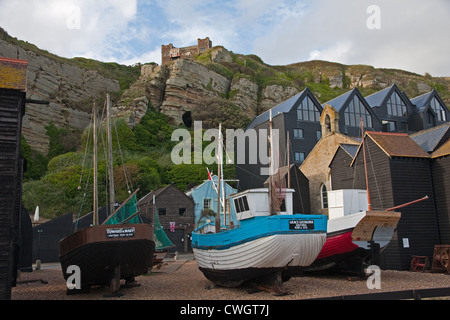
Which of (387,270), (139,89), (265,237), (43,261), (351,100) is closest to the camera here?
(265,237)

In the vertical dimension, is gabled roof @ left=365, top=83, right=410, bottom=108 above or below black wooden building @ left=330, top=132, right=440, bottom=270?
above

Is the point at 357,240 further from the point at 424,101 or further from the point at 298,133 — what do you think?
the point at 424,101

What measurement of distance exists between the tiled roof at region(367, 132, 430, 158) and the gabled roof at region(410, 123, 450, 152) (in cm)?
77

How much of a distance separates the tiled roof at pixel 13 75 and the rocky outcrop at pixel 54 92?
49179 mm

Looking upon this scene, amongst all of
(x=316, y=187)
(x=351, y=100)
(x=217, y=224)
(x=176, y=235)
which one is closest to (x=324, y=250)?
(x=217, y=224)

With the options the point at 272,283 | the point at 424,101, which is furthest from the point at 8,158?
the point at 424,101

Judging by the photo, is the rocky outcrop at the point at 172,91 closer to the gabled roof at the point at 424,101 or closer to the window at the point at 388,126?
the window at the point at 388,126

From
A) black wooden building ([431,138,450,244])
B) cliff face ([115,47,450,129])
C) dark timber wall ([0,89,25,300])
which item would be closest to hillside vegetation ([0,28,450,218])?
cliff face ([115,47,450,129])

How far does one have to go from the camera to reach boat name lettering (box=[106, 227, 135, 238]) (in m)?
12.7

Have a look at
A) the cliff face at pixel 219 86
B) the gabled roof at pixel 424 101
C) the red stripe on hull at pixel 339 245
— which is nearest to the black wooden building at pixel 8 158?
the red stripe on hull at pixel 339 245

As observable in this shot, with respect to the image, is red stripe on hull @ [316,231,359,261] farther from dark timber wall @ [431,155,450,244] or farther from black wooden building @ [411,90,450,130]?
black wooden building @ [411,90,450,130]

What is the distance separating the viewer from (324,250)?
17.9 meters
